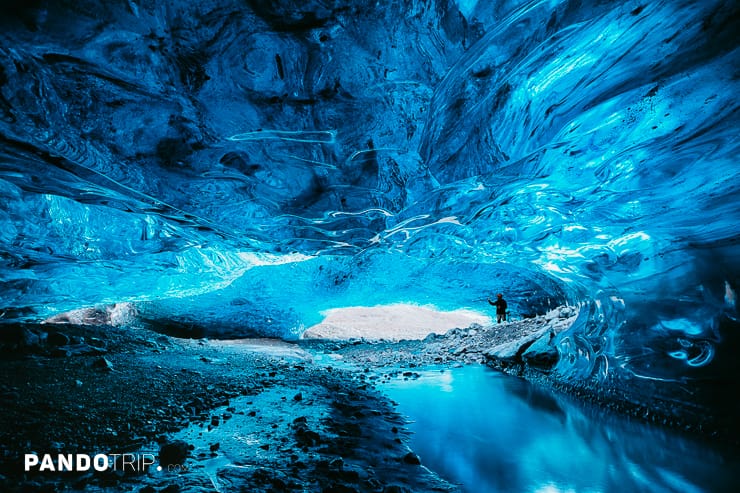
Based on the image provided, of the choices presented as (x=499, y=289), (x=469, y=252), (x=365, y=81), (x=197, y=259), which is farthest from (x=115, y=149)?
(x=499, y=289)

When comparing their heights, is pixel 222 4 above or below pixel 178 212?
above

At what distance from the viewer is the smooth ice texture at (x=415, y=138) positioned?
8.52ft

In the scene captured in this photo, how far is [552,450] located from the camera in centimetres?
306

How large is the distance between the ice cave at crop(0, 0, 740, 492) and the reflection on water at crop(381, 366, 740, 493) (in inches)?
2.6

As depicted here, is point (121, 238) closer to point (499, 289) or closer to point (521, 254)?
point (521, 254)

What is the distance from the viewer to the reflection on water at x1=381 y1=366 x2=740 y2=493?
2.45m

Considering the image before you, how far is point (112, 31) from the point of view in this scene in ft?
8.37

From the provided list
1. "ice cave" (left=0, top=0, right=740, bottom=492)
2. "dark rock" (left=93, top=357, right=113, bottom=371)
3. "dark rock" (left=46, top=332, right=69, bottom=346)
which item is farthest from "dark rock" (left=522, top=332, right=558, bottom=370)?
"dark rock" (left=46, top=332, right=69, bottom=346)

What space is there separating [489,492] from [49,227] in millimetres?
8315

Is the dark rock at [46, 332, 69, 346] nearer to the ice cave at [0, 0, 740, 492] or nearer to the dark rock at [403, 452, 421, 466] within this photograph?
the ice cave at [0, 0, 740, 492]

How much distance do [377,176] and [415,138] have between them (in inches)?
43.5

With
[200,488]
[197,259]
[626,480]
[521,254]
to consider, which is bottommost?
[626,480]

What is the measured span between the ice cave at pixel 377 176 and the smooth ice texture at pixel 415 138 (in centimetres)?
3

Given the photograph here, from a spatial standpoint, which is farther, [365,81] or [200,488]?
[365,81]
